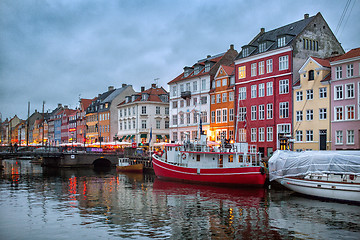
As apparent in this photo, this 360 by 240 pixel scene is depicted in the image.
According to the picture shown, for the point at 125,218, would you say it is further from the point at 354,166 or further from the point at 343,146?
the point at 343,146

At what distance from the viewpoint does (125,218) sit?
80.0 ft

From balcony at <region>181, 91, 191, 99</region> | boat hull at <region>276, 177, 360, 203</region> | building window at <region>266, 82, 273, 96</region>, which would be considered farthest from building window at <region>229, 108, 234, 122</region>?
boat hull at <region>276, 177, 360, 203</region>

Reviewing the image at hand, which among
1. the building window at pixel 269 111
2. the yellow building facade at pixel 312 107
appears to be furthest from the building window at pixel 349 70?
the building window at pixel 269 111

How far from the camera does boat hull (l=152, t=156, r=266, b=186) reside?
37.1 metres

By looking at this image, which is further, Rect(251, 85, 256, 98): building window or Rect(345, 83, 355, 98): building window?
Rect(251, 85, 256, 98): building window

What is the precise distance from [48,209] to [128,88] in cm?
7191

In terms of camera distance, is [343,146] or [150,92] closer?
[343,146]

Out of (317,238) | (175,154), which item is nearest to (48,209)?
(317,238)

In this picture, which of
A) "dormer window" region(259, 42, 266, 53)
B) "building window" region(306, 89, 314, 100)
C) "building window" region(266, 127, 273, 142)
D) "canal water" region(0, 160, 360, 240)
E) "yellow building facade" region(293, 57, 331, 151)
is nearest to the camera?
"canal water" region(0, 160, 360, 240)

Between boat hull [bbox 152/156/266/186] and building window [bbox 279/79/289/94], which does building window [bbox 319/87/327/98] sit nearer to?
building window [bbox 279/79/289/94]

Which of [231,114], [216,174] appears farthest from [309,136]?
[216,174]

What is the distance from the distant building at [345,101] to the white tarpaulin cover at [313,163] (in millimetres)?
12184

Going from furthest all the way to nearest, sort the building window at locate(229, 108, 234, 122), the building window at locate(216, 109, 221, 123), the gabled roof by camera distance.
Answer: the building window at locate(216, 109, 221, 123), the building window at locate(229, 108, 234, 122), the gabled roof

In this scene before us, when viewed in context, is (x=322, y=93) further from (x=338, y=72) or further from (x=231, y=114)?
(x=231, y=114)
